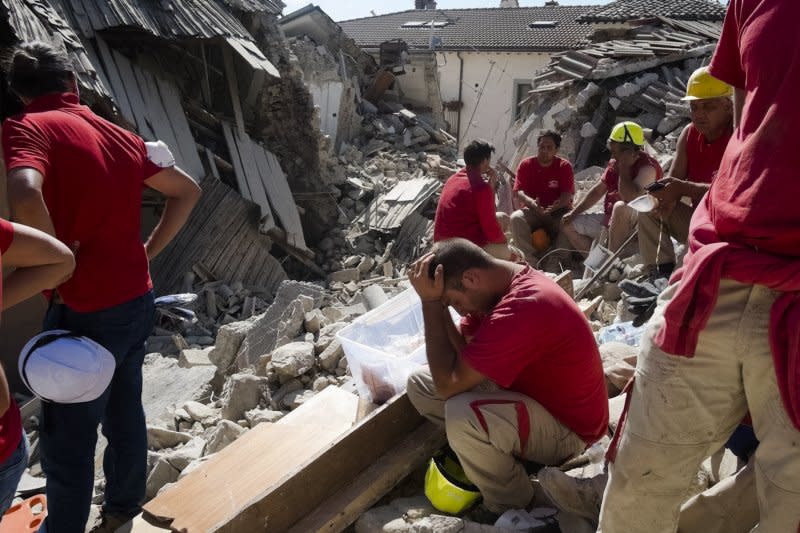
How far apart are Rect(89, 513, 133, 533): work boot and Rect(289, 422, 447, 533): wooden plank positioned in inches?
38.9

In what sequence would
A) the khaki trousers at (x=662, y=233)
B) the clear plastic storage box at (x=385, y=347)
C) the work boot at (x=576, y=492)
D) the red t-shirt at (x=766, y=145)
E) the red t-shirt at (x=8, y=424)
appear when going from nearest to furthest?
the red t-shirt at (x=766, y=145), the red t-shirt at (x=8, y=424), the work boot at (x=576, y=492), the clear plastic storage box at (x=385, y=347), the khaki trousers at (x=662, y=233)

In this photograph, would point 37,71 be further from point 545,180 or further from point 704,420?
point 545,180

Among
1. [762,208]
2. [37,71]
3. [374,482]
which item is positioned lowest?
[374,482]

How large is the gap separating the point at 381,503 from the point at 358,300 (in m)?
4.87

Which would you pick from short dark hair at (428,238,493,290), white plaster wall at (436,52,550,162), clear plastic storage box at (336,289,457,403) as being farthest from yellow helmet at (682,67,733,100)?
white plaster wall at (436,52,550,162)

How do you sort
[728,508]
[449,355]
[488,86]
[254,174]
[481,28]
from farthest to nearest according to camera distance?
1. [481,28]
2. [488,86]
3. [254,174]
4. [449,355]
5. [728,508]

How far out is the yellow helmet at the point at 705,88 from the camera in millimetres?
4246

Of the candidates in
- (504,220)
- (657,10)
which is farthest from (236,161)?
(657,10)

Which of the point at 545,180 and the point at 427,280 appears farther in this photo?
the point at 545,180

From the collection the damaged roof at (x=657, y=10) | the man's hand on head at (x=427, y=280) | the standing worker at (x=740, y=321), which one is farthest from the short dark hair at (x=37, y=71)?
the damaged roof at (x=657, y=10)

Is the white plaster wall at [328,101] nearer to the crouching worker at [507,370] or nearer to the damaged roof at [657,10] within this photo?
the damaged roof at [657,10]

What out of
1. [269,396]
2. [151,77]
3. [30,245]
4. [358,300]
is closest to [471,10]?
[151,77]

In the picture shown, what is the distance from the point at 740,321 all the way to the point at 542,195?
218 inches

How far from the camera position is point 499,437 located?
101 inches
